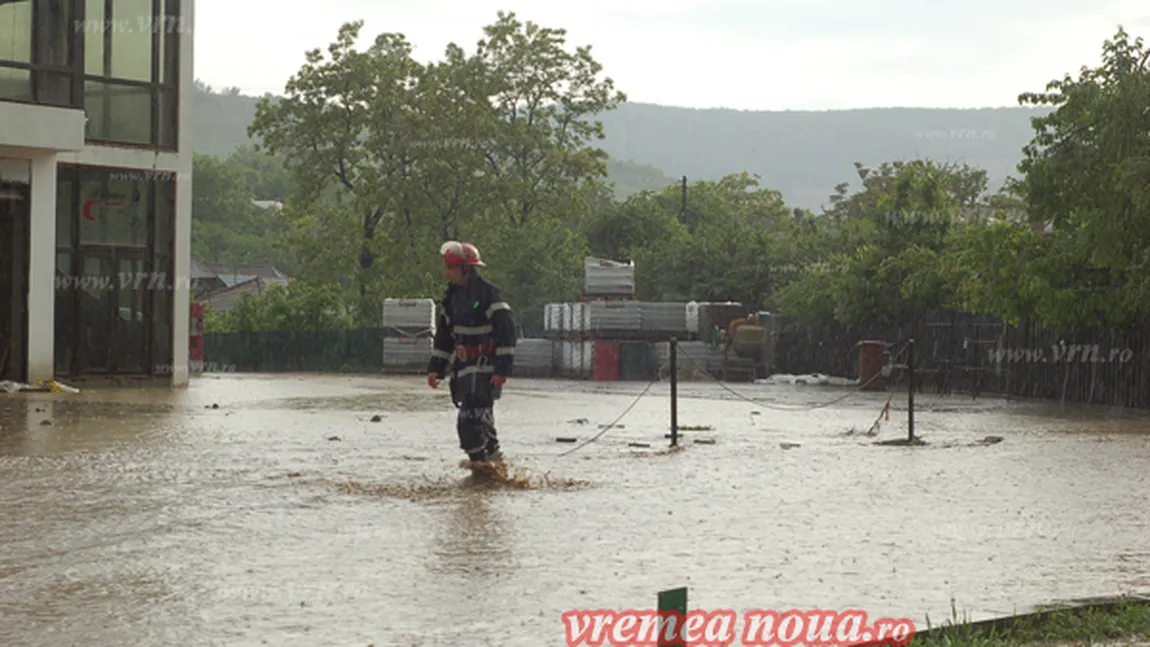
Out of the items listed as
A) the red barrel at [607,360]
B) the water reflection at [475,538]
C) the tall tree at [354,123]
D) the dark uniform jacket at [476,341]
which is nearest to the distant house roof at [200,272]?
the tall tree at [354,123]

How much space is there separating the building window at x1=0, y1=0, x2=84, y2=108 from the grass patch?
23.0 m

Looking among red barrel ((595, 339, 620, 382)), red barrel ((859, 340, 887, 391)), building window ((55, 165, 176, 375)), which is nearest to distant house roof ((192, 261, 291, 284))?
red barrel ((595, 339, 620, 382))

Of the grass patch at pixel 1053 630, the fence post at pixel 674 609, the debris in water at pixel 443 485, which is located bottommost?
the debris in water at pixel 443 485

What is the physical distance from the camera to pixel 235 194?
146m

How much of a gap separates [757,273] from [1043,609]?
52.3 m

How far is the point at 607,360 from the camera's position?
46438mm

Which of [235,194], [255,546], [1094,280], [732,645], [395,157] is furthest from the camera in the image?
[235,194]

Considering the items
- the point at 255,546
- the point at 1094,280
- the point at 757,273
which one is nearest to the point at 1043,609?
the point at 255,546

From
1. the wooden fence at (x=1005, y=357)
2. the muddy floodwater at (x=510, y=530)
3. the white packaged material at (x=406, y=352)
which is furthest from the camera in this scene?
the white packaged material at (x=406, y=352)

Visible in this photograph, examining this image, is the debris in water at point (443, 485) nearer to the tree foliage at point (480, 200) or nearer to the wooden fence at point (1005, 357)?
the wooden fence at point (1005, 357)

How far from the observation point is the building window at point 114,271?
2828 cm

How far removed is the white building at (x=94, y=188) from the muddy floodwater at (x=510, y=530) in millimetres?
8967

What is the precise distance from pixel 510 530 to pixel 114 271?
2110 cm

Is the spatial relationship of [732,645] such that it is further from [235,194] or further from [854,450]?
[235,194]
